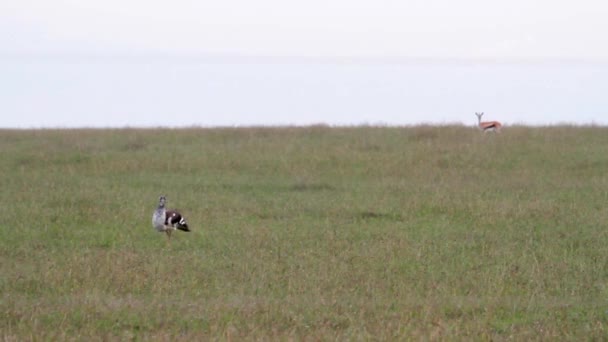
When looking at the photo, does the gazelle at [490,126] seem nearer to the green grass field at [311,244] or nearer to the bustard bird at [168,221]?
the green grass field at [311,244]

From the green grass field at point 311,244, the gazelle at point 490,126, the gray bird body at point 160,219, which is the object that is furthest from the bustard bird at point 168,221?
the gazelle at point 490,126

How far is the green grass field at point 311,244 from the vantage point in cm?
725

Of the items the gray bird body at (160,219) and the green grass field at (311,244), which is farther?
the gray bird body at (160,219)

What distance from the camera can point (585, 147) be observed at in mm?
22562

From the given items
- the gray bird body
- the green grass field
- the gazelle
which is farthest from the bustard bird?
the gazelle

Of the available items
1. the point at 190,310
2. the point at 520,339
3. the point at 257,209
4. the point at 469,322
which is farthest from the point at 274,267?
the point at 257,209

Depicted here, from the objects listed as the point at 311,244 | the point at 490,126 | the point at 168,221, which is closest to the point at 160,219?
the point at 168,221

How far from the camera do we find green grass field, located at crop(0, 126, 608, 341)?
23.8ft

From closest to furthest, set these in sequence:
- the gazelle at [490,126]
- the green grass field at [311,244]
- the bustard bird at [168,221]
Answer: the green grass field at [311,244] < the bustard bird at [168,221] < the gazelle at [490,126]

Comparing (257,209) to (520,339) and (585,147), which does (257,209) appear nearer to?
(520,339)

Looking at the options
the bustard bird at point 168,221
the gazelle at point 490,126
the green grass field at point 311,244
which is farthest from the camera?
the gazelle at point 490,126

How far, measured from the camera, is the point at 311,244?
11.0m

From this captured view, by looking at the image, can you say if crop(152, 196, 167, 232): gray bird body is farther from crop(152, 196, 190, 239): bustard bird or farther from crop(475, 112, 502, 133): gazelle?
crop(475, 112, 502, 133): gazelle

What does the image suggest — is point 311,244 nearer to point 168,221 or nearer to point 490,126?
point 168,221
